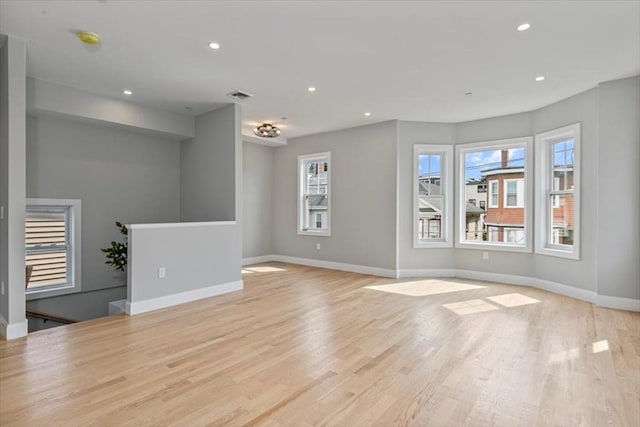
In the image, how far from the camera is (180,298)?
438 centimetres

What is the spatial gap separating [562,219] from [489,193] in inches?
44.8

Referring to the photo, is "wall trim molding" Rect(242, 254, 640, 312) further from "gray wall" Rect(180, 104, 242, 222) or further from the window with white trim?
"gray wall" Rect(180, 104, 242, 222)

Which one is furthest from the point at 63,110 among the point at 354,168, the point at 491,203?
the point at 491,203

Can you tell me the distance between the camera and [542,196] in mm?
5145

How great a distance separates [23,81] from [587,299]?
6886mm

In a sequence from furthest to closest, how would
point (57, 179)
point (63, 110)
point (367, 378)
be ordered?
point (57, 179) → point (63, 110) → point (367, 378)

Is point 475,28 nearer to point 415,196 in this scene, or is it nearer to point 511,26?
point 511,26

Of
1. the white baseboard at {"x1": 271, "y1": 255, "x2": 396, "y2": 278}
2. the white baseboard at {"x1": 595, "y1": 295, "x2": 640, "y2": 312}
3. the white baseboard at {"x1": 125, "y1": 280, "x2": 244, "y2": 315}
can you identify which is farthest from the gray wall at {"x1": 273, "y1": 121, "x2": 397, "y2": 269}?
the white baseboard at {"x1": 595, "y1": 295, "x2": 640, "y2": 312}

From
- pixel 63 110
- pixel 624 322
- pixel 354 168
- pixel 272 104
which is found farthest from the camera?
pixel 354 168

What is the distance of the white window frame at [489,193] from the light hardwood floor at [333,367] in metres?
1.40

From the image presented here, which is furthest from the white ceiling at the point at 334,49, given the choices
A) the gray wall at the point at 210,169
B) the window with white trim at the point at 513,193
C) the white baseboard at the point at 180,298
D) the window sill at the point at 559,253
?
the white baseboard at the point at 180,298

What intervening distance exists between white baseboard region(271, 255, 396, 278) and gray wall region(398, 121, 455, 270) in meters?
0.31

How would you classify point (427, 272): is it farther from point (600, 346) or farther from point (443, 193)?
point (600, 346)

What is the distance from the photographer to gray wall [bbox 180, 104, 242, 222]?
5.05 m
